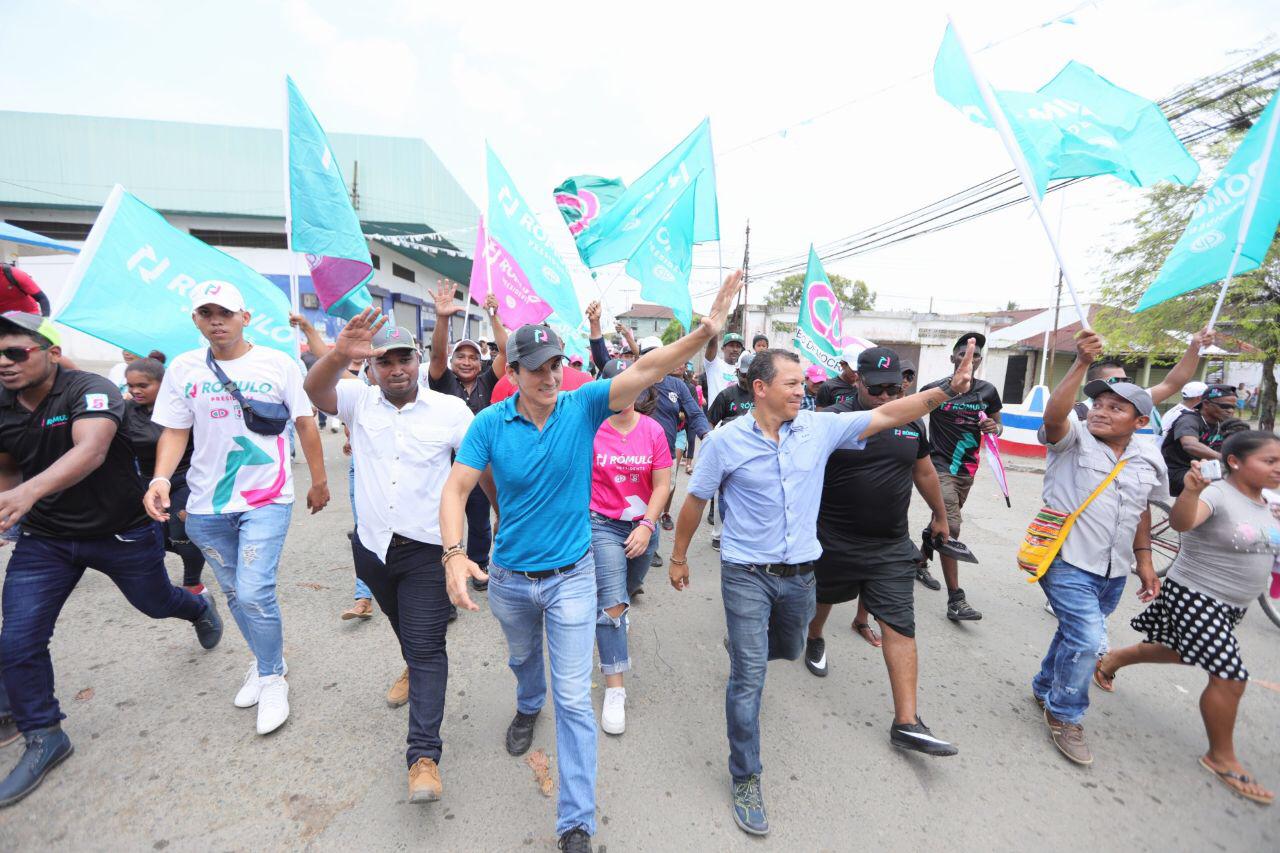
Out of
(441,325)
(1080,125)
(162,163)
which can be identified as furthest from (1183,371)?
(162,163)

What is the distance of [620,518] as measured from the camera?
3135 mm

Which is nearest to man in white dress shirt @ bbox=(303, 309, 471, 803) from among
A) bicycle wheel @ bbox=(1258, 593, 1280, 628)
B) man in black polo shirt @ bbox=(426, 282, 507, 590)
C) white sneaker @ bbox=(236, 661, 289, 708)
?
man in black polo shirt @ bbox=(426, 282, 507, 590)

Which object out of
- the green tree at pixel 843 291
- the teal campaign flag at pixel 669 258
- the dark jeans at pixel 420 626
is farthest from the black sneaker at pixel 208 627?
the green tree at pixel 843 291

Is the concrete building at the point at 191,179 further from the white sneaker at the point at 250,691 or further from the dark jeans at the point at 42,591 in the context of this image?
the white sneaker at the point at 250,691

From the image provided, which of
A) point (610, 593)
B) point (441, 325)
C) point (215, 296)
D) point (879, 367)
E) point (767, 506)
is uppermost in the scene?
point (215, 296)

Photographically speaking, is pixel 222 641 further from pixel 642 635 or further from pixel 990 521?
pixel 990 521

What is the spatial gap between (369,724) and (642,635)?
1.75 meters

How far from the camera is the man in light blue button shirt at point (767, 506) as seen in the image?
2424 mm

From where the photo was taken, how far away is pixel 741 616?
2.46 metres

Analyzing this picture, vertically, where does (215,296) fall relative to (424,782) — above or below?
above

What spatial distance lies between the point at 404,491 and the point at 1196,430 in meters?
→ 6.85

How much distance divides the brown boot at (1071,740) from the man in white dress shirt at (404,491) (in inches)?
119

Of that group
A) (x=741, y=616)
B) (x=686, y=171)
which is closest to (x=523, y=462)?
(x=741, y=616)

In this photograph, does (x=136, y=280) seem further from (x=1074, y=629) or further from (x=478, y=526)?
(x=1074, y=629)
